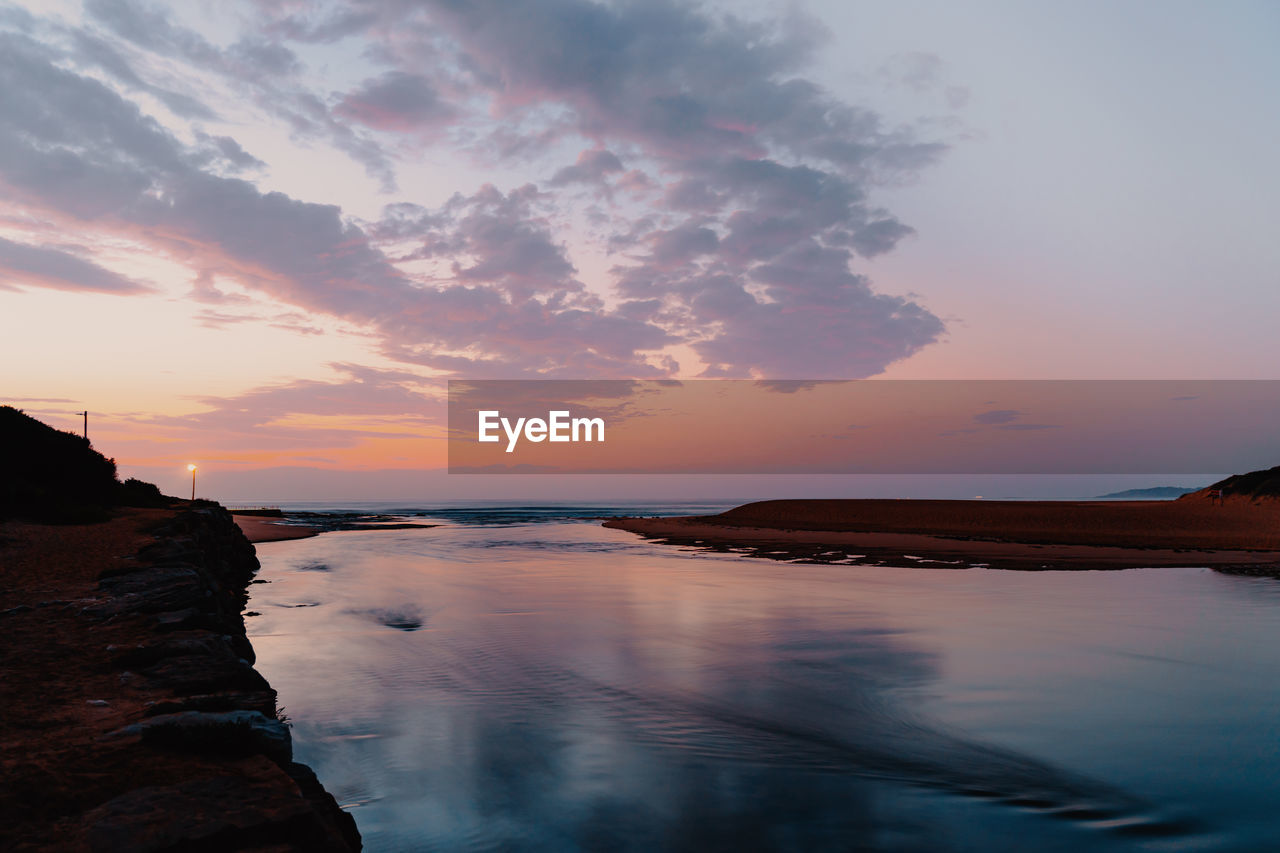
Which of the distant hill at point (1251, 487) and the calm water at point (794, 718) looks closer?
the calm water at point (794, 718)

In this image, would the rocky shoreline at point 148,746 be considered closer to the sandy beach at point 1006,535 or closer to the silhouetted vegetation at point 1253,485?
the sandy beach at point 1006,535

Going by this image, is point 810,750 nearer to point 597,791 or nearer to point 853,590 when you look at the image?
point 597,791

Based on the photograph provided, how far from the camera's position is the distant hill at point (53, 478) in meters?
22.9

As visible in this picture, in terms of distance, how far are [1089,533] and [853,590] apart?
96.5 feet

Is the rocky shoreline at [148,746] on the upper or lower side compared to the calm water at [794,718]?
upper

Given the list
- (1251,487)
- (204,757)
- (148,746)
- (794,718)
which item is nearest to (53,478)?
(148,746)

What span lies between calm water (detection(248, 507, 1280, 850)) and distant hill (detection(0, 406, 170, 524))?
8842mm

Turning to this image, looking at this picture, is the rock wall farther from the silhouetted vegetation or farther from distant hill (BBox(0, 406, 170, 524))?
the silhouetted vegetation

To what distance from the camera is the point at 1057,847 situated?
643 cm

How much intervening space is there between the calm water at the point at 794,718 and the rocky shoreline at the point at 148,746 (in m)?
1.49

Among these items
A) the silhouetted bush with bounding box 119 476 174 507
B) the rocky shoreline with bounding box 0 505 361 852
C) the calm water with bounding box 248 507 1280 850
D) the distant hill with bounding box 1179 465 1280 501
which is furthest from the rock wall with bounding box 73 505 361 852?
the distant hill with bounding box 1179 465 1280 501

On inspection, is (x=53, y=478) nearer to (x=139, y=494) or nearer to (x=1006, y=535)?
(x=139, y=494)

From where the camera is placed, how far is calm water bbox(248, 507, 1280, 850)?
22.7ft

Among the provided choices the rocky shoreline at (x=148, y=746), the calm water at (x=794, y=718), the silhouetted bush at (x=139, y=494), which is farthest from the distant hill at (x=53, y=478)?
the rocky shoreline at (x=148, y=746)
